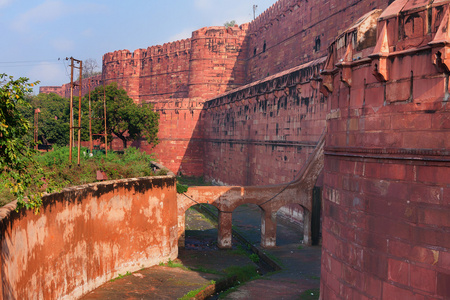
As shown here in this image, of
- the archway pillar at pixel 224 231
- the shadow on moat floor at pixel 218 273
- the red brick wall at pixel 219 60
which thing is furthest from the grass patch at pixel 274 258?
the red brick wall at pixel 219 60

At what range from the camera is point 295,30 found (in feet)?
89.5

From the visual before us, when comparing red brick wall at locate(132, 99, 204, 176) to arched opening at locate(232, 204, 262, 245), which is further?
red brick wall at locate(132, 99, 204, 176)

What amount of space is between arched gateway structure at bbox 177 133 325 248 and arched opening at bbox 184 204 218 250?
2.55 ft

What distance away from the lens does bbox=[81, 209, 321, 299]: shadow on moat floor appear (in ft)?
36.8

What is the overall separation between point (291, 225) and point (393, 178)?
13.8 metres

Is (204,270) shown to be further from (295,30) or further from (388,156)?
(295,30)

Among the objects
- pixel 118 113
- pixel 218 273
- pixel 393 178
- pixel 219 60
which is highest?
pixel 219 60

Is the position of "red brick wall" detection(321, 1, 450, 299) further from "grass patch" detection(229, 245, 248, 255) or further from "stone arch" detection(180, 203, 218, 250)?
"stone arch" detection(180, 203, 218, 250)

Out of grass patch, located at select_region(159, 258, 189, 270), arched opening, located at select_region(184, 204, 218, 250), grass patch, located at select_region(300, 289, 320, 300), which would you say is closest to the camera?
grass patch, located at select_region(300, 289, 320, 300)

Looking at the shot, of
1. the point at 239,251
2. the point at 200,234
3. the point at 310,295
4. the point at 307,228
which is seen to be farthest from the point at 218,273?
the point at 200,234

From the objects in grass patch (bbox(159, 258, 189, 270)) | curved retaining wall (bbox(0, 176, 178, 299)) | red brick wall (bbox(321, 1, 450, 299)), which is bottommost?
grass patch (bbox(159, 258, 189, 270))

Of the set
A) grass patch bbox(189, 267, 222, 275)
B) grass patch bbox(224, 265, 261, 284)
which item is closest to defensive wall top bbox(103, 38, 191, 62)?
grass patch bbox(224, 265, 261, 284)

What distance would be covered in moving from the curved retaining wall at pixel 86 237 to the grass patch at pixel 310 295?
4.99 metres

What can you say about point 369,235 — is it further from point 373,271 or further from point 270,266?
point 270,266
